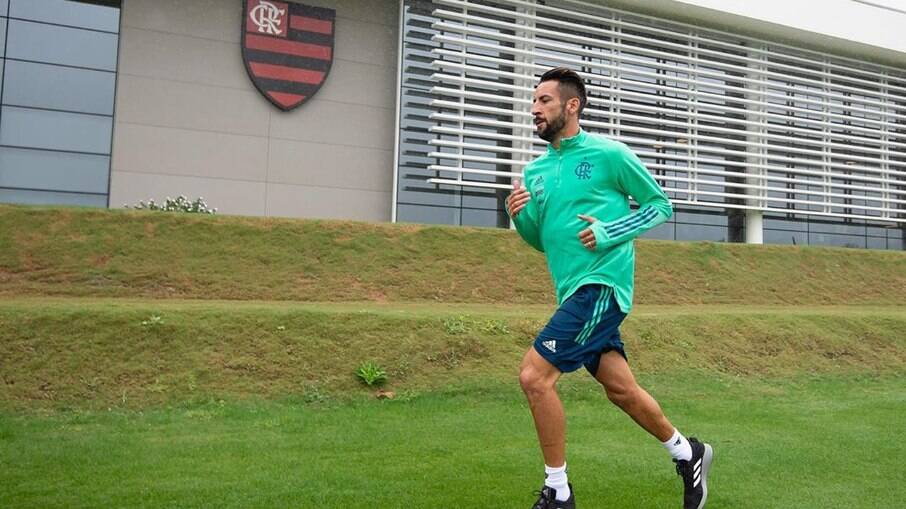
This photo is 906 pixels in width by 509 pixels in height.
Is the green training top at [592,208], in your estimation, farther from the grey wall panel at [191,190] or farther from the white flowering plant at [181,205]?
the grey wall panel at [191,190]

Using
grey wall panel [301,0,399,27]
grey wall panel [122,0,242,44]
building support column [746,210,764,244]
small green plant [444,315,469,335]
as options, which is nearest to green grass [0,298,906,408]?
small green plant [444,315,469,335]

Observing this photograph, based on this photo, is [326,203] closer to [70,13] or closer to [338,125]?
[338,125]

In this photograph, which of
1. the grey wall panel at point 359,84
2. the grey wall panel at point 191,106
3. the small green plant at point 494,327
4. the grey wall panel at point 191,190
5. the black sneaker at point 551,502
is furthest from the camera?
the grey wall panel at point 359,84

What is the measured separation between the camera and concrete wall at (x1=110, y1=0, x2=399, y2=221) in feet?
60.2

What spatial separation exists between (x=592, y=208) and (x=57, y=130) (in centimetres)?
1955

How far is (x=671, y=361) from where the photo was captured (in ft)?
A: 27.1

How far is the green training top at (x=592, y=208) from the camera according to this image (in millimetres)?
3127

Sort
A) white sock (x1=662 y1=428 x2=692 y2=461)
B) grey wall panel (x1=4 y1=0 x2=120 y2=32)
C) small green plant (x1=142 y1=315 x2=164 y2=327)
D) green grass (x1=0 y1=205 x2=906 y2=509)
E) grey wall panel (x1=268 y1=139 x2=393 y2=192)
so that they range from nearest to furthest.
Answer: white sock (x1=662 y1=428 x2=692 y2=461), green grass (x1=0 y1=205 x2=906 y2=509), small green plant (x1=142 y1=315 x2=164 y2=327), grey wall panel (x1=4 y1=0 x2=120 y2=32), grey wall panel (x1=268 y1=139 x2=393 y2=192)

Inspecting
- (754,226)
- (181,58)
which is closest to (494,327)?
(181,58)

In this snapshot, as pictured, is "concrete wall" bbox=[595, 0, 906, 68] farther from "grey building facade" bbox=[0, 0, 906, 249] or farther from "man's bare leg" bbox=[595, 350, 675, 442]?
"man's bare leg" bbox=[595, 350, 675, 442]

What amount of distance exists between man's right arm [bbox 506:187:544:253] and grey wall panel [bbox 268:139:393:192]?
1698cm

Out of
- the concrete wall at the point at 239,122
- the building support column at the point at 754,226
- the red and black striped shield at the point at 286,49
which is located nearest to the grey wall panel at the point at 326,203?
the concrete wall at the point at 239,122

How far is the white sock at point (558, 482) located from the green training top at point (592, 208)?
761mm

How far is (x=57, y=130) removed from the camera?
737 inches
